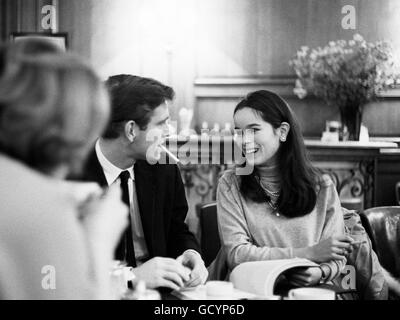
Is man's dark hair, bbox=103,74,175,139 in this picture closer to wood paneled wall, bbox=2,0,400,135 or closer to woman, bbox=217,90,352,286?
woman, bbox=217,90,352,286

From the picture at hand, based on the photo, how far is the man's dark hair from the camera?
224 centimetres

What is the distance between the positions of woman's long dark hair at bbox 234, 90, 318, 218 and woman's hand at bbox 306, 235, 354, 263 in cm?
28

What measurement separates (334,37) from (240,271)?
3.83 metres

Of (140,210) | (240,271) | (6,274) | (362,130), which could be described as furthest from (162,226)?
(362,130)

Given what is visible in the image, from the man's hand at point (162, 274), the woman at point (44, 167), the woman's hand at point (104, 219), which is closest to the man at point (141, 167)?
the man's hand at point (162, 274)

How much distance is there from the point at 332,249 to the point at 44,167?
1216 millimetres

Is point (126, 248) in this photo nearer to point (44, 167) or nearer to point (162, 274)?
point (162, 274)

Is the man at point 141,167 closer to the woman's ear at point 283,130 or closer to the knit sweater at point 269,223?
the knit sweater at point 269,223

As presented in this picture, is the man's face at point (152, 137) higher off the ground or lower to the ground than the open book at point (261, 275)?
higher

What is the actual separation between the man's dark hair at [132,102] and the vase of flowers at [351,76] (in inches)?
98.9

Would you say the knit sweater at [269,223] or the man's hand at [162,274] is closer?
the man's hand at [162,274]

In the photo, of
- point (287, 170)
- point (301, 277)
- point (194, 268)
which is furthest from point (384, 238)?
point (194, 268)

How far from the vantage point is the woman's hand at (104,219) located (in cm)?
91
